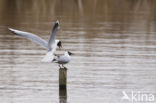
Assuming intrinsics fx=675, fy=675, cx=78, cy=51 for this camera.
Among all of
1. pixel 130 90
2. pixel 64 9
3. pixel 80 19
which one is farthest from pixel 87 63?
pixel 64 9

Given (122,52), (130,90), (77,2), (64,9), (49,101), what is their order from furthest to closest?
(77,2) → (64,9) → (122,52) → (130,90) → (49,101)

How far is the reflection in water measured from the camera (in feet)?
46.0

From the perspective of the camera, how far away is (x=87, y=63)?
18.8 metres

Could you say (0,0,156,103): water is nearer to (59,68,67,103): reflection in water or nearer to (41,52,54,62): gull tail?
(59,68,67,103): reflection in water

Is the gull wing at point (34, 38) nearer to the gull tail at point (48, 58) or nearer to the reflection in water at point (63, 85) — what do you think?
the reflection in water at point (63, 85)

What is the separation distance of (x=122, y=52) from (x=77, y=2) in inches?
715

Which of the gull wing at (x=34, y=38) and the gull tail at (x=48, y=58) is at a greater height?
the gull wing at (x=34, y=38)

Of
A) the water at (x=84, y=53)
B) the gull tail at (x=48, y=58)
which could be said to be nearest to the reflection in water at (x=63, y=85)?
the water at (x=84, y=53)

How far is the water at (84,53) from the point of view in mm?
14875

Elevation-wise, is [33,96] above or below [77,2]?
below

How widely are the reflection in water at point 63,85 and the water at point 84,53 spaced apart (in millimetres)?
99

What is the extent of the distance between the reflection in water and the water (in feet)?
0.32

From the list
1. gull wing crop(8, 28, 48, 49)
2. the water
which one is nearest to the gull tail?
gull wing crop(8, 28, 48, 49)

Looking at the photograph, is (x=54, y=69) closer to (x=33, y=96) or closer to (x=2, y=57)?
(x=2, y=57)
